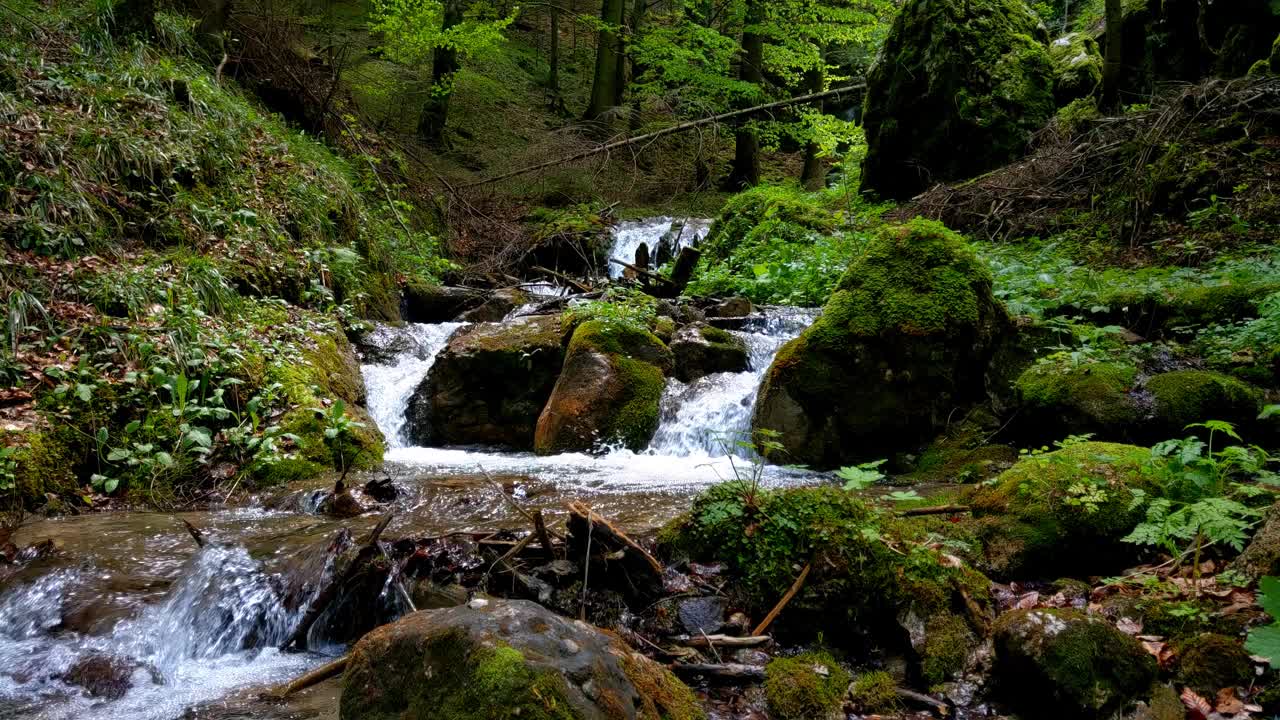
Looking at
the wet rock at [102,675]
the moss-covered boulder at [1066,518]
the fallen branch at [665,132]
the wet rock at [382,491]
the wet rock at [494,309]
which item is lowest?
the wet rock at [102,675]

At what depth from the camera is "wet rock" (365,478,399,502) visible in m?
4.91

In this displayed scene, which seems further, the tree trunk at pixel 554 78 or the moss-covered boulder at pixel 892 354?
the tree trunk at pixel 554 78

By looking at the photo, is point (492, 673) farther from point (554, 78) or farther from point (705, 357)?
point (554, 78)

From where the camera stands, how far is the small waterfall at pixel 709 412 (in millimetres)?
6730

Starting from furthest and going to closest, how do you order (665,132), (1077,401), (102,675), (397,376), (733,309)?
(665,132) < (733,309) < (397,376) < (1077,401) < (102,675)

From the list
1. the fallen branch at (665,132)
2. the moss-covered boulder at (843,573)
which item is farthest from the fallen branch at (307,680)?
the fallen branch at (665,132)

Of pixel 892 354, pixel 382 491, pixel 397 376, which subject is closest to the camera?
pixel 382 491

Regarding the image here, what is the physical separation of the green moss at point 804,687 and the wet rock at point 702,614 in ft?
1.03

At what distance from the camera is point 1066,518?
11.5 ft

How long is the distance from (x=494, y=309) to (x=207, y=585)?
22.3ft

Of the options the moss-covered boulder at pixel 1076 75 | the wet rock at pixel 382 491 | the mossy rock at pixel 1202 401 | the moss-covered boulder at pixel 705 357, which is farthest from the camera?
the moss-covered boulder at pixel 1076 75

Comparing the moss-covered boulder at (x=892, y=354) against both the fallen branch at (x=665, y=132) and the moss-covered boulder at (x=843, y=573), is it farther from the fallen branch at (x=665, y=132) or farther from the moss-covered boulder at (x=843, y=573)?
the fallen branch at (x=665, y=132)

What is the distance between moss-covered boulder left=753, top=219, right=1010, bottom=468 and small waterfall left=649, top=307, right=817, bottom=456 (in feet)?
2.30

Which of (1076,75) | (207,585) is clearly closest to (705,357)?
(207,585)
